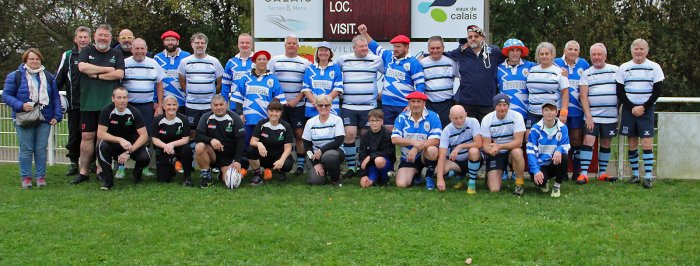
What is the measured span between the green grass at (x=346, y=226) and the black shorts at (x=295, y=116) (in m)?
1.21

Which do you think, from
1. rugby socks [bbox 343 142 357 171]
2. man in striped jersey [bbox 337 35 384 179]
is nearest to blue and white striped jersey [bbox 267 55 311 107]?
man in striped jersey [bbox 337 35 384 179]

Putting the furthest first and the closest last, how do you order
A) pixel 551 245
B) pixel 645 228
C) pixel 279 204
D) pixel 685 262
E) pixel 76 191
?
1. pixel 76 191
2. pixel 279 204
3. pixel 645 228
4. pixel 551 245
5. pixel 685 262

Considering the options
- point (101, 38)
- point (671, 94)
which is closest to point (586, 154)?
point (101, 38)

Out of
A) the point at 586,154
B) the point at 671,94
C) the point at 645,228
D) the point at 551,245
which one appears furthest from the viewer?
the point at 671,94

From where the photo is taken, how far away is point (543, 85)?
845 cm

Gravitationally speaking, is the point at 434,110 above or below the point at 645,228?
above

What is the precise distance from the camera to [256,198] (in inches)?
301

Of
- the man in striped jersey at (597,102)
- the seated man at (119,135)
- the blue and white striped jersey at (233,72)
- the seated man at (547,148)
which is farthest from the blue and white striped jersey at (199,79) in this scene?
the man in striped jersey at (597,102)

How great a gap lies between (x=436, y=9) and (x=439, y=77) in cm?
197

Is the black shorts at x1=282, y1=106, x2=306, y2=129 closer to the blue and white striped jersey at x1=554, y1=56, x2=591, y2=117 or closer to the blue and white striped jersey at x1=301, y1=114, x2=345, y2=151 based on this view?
the blue and white striped jersey at x1=301, y1=114, x2=345, y2=151

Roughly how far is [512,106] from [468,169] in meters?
0.95

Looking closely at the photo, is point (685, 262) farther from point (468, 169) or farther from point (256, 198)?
point (256, 198)

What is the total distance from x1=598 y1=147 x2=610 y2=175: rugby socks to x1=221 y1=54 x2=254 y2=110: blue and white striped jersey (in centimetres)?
416

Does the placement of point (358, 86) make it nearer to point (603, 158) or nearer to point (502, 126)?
→ point (502, 126)
